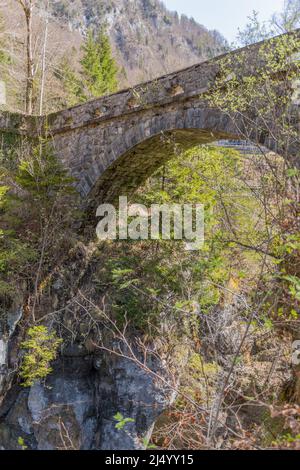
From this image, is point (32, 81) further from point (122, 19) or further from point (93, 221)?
point (122, 19)

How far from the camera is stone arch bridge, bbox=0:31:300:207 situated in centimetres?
565

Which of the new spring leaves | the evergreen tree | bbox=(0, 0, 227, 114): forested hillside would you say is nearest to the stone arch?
the new spring leaves

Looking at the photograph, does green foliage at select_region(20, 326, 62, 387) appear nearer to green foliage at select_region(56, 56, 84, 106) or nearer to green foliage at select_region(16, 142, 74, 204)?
green foliage at select_region(16, 142, 74, 204)

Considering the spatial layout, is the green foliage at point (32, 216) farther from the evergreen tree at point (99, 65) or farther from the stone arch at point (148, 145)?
the evergreen tree at point (99, 65)

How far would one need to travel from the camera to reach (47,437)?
254 inches

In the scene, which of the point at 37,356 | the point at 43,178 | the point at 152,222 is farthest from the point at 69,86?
the point at 37,356

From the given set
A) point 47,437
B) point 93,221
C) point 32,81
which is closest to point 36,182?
point 93,221

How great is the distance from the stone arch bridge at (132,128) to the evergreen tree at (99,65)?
32.9 ft

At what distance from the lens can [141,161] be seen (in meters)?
7.68

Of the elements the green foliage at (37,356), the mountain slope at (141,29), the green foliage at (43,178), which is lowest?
the green foliage at (37,356)

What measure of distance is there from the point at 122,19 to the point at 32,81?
118 ft

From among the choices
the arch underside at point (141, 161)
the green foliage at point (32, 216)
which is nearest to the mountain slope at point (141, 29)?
the arch underside at point (141, 161)

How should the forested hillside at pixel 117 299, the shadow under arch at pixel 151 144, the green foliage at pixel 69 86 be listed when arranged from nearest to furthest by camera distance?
the shadow under arch at pixel 151 144 < the forested hillside at pixel 117 299 < the green foliage at pixel 69 86

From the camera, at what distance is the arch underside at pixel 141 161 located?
6.45m
